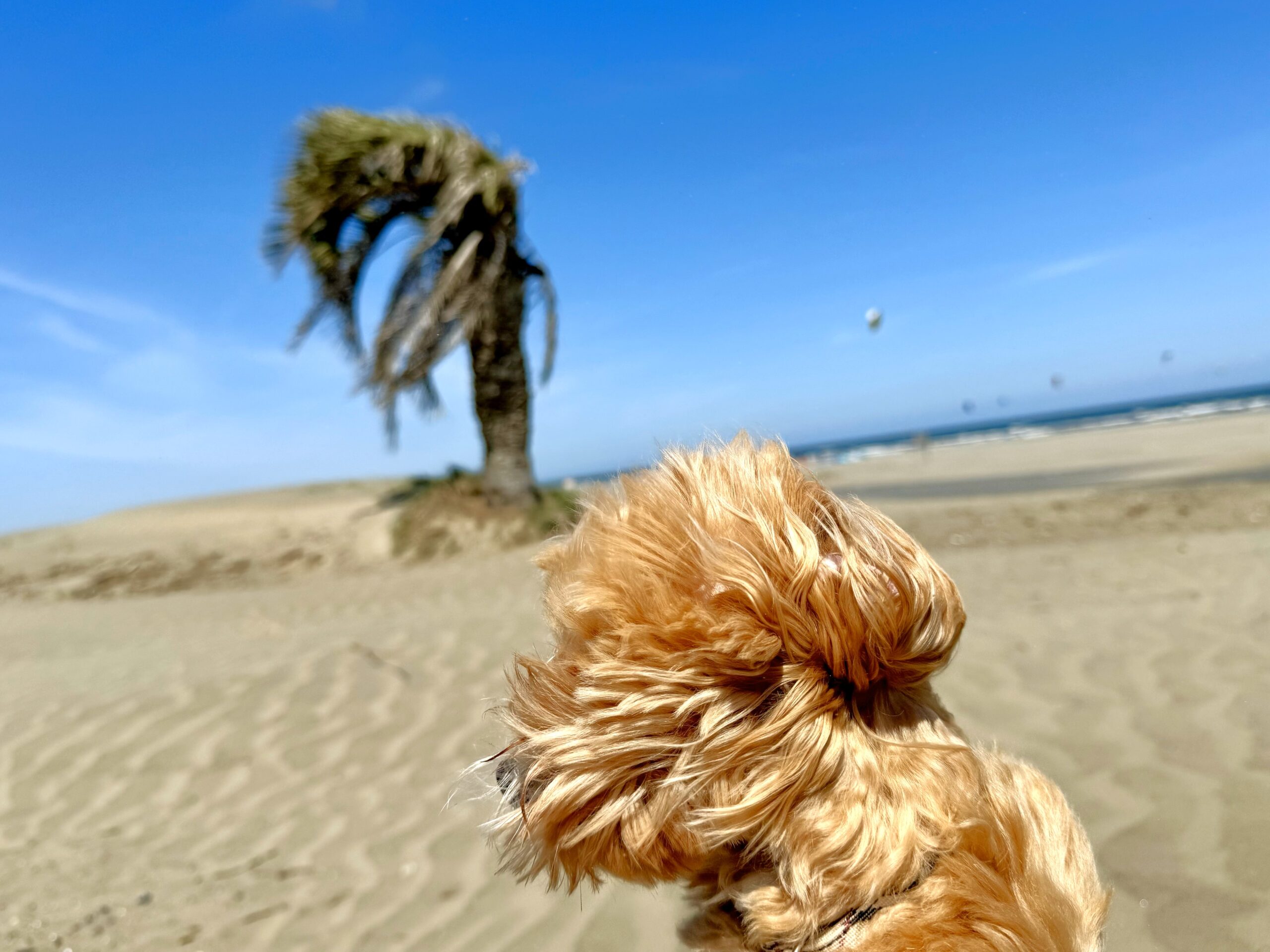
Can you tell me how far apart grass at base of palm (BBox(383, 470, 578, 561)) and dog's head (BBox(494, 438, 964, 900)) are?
8.87 metres

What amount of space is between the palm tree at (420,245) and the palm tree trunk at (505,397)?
2 cm

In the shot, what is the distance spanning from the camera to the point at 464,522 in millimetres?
10633

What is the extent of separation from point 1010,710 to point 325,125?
9503mm

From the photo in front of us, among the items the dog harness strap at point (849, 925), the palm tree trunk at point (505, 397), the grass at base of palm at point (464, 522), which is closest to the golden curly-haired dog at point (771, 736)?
the dog harness strap at point (849, 925)

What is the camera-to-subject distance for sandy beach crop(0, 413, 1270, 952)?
251 cm

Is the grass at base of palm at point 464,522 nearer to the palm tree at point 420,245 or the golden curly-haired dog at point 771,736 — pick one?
the palm tree at point 420,245

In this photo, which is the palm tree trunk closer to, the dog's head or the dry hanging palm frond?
the dry hanging palm frond

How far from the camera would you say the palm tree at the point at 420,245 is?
973 cm

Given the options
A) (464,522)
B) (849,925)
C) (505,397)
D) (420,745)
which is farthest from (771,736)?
(464,522)

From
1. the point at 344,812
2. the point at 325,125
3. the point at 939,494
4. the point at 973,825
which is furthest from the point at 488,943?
the point at 939,494

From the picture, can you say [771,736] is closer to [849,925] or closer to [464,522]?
[849,925]

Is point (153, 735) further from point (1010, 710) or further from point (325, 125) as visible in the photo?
point (325, 125)

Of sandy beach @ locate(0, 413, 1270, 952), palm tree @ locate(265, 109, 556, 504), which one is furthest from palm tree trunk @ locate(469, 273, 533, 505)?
sandy beach @ locate(0, 413, 1270, 952)

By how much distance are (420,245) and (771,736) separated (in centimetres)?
958
